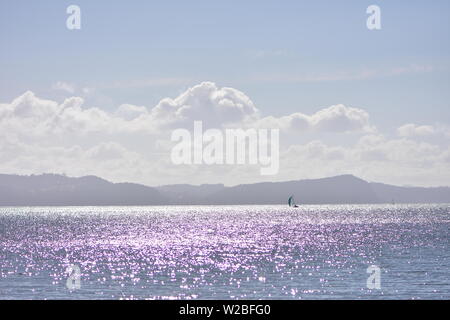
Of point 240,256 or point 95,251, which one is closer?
point 240,256

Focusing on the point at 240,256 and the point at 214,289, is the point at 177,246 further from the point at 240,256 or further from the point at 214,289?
the point at 214,289

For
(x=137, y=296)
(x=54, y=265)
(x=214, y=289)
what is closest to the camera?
(x=137, y=296)

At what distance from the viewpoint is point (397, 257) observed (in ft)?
332

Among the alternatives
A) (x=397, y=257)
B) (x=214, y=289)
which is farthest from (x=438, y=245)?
(x=214, y=289)

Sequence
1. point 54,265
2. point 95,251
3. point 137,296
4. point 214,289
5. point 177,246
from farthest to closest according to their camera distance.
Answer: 1. point 177,246
2. point 95,251
3. point 54,265
4. point 214,289
5. point 137,296
